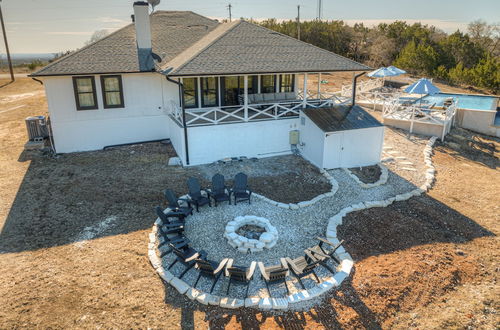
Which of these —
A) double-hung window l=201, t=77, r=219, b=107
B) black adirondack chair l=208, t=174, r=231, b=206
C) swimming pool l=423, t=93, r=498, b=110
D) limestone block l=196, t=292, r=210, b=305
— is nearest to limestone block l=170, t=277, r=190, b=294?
limestone block l=196, t=292, r=210, b=305

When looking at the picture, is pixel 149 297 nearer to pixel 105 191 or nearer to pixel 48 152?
pixel 105 191

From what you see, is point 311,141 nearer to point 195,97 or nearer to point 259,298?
point 195,97

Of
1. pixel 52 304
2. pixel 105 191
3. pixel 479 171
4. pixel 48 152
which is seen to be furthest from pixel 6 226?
pixel 479 171

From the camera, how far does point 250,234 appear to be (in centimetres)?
982

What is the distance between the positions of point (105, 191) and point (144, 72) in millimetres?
6596

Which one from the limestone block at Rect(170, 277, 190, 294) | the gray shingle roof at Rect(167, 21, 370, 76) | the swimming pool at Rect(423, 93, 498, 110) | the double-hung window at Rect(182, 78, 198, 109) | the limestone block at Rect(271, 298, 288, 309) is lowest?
the limestone block at Rect(271, 298, 288, 309)

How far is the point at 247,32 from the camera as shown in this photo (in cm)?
1753

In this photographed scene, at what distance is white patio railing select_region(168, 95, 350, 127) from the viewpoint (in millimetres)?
14891

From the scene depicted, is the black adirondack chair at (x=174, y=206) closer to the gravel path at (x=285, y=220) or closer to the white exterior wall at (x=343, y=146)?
the gravel path at (x=285, y=220)

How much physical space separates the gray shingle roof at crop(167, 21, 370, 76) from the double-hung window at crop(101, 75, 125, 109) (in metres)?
2.51

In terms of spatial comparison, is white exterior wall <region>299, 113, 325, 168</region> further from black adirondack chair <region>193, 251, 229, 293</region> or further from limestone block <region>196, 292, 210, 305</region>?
limestone block <region>196, 292, 210, 305</region>

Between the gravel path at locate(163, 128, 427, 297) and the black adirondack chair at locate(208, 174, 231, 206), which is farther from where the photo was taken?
the black adirondack chair at locate(208, 174, 231, 206)

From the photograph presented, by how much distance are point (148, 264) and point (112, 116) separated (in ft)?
33.7

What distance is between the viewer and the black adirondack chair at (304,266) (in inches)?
305
